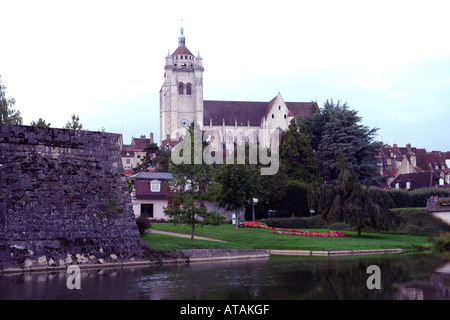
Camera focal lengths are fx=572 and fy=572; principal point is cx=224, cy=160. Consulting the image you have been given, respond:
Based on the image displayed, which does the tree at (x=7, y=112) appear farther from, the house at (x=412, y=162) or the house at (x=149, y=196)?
the house at (x=412, y=162)

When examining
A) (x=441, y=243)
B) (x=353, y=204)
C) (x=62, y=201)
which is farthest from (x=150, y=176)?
(x=62, y=201)

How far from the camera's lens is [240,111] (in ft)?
443

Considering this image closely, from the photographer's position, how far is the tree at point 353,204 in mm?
36906

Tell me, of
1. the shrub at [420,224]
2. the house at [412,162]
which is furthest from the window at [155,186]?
the house at [412,162]

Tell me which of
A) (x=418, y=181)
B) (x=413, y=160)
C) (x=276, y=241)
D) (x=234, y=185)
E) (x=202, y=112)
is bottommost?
(x=276, y=241)

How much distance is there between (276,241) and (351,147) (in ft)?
104

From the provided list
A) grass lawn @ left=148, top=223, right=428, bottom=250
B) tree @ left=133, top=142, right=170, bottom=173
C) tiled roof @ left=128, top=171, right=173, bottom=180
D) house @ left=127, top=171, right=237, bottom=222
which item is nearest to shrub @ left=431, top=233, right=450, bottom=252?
grass lawn @ left=148, top=223, right=428, bottom=250

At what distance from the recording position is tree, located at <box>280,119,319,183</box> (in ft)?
201

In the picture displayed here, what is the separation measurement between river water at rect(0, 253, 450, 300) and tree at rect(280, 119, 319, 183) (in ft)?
121

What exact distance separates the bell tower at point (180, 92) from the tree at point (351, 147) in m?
66.1

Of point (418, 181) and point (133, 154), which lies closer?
point (418, 181)

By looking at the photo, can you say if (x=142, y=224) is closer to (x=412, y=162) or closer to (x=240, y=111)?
(x=412, y=162)

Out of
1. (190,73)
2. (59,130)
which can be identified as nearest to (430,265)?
(59,130)

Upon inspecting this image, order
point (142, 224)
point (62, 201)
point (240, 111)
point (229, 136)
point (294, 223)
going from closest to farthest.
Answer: point (62, 201), point (142, 224), point (294, 223), point (229, 136), point (240, 111)
